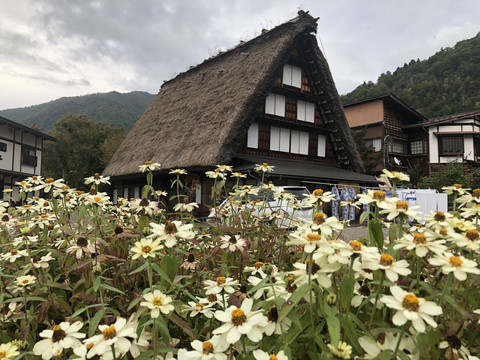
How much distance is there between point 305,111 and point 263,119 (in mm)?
2281

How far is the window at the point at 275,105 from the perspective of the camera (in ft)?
39.8

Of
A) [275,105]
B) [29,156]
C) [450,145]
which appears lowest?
[29,156]

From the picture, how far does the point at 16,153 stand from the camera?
17.1 m

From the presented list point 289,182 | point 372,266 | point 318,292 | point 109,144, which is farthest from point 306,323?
point 109,144

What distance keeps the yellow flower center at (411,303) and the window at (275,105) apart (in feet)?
38.6

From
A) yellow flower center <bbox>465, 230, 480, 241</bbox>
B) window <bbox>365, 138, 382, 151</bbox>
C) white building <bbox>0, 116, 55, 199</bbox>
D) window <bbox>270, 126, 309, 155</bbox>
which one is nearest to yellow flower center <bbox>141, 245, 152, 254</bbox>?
yellow flower center <bbox>465, 230, 480, 241</bbox>

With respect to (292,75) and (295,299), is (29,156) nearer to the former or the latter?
(292,75)

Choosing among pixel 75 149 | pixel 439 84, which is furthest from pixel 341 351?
pixel 439 84

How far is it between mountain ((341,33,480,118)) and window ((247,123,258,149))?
1985cm

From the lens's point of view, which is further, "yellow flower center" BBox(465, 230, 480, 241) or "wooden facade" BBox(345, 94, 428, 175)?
"wooden facade" BBox(345, 94, 428, 175)

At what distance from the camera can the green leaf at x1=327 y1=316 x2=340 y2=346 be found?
660mm

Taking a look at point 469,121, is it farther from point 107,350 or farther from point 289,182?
point 107,350

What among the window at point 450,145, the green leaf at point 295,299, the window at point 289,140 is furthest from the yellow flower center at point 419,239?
the window at point 450,145

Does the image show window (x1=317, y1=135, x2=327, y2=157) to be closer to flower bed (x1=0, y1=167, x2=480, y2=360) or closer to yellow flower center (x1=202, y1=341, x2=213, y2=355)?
flower bed (x1=0, y1=167, x2=480, y2=360)
